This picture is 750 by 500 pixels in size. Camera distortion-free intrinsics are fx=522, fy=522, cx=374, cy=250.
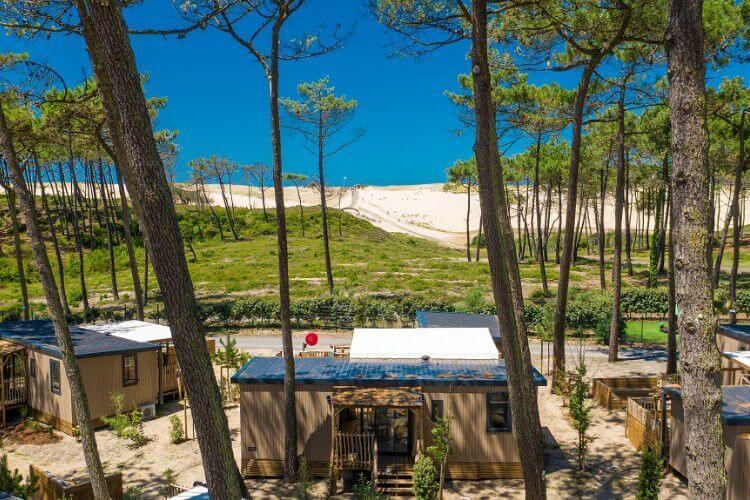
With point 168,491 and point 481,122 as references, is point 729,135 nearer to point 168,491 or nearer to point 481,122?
point 481,122

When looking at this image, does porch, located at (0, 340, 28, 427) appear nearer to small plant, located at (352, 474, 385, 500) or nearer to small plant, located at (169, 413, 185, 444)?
small plant, located at (169, 413, 185, 444)

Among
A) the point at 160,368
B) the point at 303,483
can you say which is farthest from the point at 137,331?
the point at 303,483

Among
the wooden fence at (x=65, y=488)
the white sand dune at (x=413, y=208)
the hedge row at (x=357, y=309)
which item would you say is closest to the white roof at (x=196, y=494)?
the wooden fence at (x=65, y=488)

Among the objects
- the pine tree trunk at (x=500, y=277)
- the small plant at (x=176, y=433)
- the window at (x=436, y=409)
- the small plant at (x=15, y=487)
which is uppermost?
the pine tree trunk at (x=500, y=277)

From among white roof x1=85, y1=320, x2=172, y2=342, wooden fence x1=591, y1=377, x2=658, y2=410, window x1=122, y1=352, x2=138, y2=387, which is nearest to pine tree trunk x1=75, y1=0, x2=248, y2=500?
window x1=122, y1=352, x2=138, y2=387

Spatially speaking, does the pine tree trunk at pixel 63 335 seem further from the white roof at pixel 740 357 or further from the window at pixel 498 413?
the white roof at pixel 740 357

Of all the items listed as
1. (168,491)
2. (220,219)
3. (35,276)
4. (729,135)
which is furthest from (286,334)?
(220,219)
